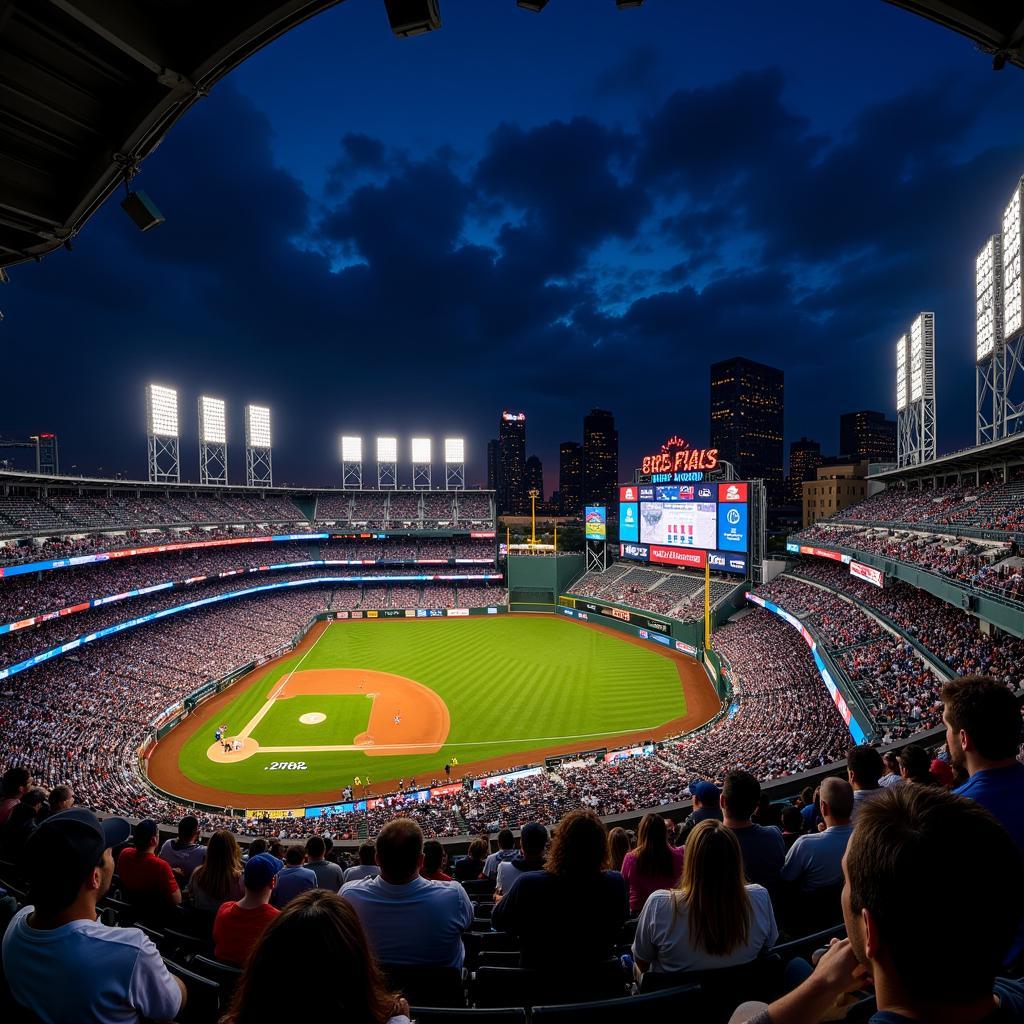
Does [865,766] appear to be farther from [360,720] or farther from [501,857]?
[360,720]

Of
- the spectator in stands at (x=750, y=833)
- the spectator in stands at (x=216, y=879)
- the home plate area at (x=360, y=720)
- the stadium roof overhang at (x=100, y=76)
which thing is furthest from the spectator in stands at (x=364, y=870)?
the home plate area at (x=360, y=720)

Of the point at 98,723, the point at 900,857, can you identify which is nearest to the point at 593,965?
the point at 900,857

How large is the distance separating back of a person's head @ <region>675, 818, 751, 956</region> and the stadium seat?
1.10ft

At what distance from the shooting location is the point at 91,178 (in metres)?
5.44

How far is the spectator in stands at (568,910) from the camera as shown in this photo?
3.43 metres

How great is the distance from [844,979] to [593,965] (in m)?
2.21

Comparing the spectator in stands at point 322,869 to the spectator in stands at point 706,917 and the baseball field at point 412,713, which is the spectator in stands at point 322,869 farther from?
the baseball field at point 412,713

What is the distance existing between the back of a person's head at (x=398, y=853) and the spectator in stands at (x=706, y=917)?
1.42 m

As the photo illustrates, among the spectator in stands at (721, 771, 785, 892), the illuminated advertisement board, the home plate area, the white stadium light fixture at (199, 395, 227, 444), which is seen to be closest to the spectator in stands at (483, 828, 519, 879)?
the spectator in stands at (721, 771, 785, 892)

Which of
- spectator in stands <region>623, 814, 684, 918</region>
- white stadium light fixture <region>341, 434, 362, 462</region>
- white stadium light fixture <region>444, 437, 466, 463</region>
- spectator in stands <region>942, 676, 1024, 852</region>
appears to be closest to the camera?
spectator in stands <region>942, 676, 1024, 852</region>

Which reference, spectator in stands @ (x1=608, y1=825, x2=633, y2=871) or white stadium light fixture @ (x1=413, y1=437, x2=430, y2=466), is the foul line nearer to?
spectator in stands @ (x1=608, y1=825, x2=633, y2=871)

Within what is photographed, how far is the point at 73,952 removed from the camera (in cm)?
233

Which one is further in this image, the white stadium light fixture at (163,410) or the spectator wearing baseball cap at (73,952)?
the white stadium light fixture at (163,410)

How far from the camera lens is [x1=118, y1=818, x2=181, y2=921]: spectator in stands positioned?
5270mm
